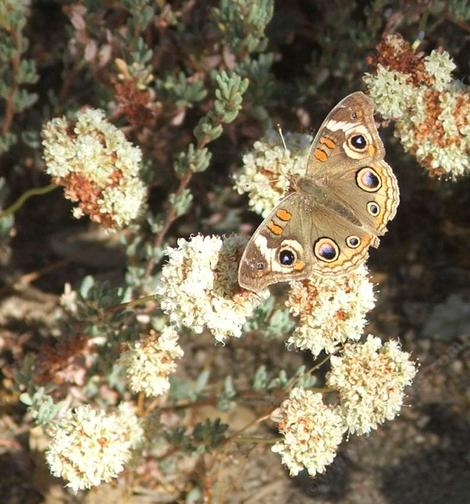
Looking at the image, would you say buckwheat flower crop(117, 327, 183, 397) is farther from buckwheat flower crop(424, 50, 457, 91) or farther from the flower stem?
buckwheat flower crop(424, 50, 457, 91)

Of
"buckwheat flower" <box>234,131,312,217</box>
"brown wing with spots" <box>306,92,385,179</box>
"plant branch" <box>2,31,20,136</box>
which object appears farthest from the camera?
"plant branch" <box>2,31,20,136</box>

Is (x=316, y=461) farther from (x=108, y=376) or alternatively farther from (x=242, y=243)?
(x=108, y=376)

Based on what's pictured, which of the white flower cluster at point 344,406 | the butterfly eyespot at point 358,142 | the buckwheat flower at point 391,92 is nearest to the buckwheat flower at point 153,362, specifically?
the white flower cluster at point 344,406

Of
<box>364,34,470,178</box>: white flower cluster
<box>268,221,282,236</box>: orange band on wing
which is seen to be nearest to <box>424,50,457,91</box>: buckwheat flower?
<box>364,34,470,178</box>: white flower cluster

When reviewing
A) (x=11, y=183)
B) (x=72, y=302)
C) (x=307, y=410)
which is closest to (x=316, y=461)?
(x=307, y=410)

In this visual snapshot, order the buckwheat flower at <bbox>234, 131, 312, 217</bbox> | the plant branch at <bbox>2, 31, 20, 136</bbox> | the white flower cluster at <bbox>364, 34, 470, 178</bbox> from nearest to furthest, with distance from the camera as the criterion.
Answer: the white flower cluster at <bbox>364, 34, 470, 178</bbox>
the buckwheat flower at <bbox>234, 131, 312, 217</bbox>
the plant branch at <bbox>2, 31, 20, 136</bbox>

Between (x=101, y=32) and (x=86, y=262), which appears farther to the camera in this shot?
(x=86, y=262)

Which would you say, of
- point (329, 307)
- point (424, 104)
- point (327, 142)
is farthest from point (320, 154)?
point (329, 307)
